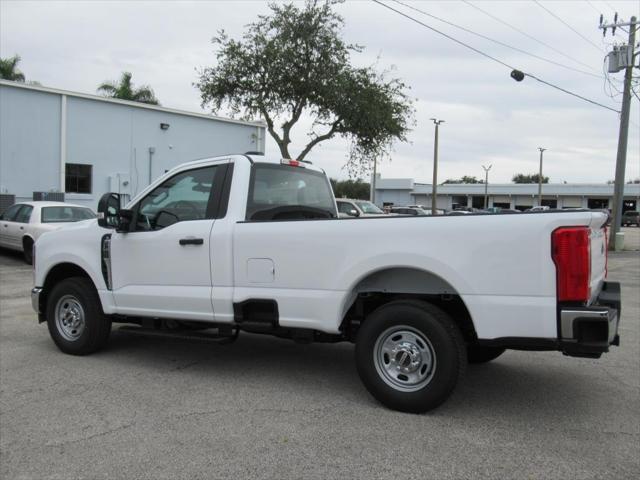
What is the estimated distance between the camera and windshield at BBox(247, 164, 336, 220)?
5.35 m

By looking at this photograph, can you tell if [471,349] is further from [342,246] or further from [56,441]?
[56,441]

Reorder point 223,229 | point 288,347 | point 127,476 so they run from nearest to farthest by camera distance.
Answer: point 127,476, point 223,229, point 288,347

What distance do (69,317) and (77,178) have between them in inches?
760

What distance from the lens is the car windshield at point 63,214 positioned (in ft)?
45.7

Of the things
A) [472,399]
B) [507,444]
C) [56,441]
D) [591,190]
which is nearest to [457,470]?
[507,444]

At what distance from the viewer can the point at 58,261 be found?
6.14 m

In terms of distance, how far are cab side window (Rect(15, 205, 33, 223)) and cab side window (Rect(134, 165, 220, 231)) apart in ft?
32.0

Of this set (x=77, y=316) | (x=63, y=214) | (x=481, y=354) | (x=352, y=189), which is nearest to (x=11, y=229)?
(x=63, y=214)

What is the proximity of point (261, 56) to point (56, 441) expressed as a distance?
72.8 feet

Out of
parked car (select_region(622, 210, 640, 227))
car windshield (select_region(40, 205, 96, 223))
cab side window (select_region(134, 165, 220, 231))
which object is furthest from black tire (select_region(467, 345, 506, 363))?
parked car (select_region(622, 210, 640, 227))

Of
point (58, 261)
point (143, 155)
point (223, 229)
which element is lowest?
point (58, 261)

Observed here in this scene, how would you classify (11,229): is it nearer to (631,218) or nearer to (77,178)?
(77,178)

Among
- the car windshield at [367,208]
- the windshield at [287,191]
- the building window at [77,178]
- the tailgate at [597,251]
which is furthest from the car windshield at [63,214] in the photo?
the car windshield at [367,208]

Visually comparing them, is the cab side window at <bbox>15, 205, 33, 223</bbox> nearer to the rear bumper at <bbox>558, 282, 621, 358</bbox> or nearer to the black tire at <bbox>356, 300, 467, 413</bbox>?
the black tire at <bbox>356, 300, 467, 413</bbox>
